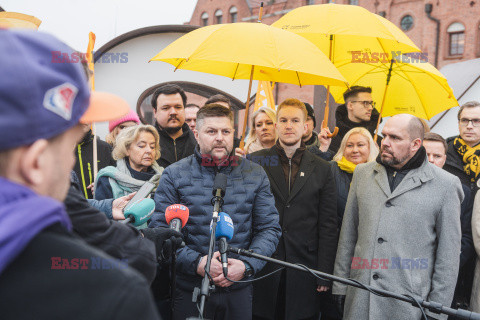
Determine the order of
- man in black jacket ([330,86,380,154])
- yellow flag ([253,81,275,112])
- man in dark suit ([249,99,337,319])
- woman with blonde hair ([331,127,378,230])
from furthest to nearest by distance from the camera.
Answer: yellow flag ([253,81,275,112]) < man in black jacket ([330,86,380,154]) < woman with blonde hair ([331,127,378,230]) < man in dark suit ([249,99,337,319])

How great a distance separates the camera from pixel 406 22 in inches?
1141

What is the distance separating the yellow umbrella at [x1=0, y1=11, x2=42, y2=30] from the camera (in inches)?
144

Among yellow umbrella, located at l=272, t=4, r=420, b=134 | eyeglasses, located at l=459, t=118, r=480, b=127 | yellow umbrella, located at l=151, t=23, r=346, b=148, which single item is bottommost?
eyeglasses, located at l=459, t=118, r=480, b=127

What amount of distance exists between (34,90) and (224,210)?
2508 millimetres

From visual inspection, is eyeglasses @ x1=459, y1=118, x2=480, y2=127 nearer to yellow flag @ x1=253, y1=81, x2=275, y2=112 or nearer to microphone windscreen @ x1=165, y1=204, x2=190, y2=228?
yellow flag @ x1=253, y1=81, x2=275, y2=112

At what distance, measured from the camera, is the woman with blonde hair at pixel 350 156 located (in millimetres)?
4273

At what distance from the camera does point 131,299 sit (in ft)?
2.72

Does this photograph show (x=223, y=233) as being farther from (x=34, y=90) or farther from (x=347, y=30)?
(x=347, y=30)

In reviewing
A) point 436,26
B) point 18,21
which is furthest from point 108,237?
point 436,26

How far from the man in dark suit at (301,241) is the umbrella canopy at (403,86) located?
1.83m

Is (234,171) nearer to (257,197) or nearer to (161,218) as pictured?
(257,197)

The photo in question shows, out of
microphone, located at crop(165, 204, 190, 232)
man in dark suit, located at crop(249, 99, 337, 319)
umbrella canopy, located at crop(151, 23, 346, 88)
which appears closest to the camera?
microphone, located at crop(165, 204, 190, 232)

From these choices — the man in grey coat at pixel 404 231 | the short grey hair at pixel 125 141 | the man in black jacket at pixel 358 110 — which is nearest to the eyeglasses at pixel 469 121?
the man in black jacket at pixel 358 110

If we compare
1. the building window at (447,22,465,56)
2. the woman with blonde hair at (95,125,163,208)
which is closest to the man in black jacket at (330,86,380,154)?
the woman with blonde hair at (95,125,163,208)
